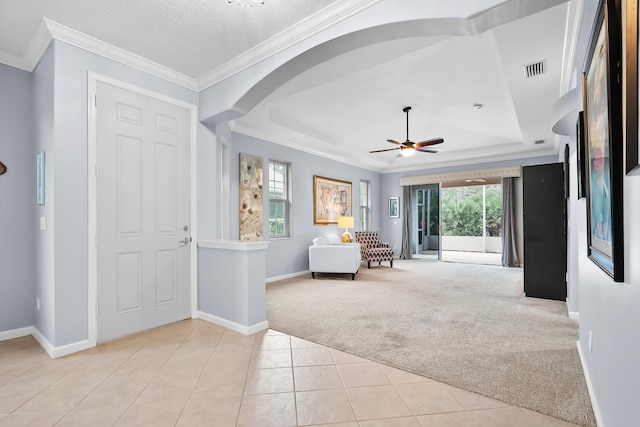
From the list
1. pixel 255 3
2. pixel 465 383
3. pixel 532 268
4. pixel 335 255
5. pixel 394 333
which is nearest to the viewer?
pixel 465 383

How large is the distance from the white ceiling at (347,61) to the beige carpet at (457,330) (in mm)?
2320

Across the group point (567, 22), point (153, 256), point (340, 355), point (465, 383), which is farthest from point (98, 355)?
point (567, 22)

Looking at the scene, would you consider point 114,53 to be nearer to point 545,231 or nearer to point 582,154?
point 582,154

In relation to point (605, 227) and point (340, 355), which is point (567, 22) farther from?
point (340, 355)

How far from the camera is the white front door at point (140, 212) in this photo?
2.96 metres

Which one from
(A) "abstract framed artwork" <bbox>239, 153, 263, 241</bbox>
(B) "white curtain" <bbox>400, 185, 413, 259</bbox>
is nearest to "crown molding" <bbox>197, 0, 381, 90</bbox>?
(A) "abstract framed artwork" <bbox>239, 153, 263, 241</bbox>

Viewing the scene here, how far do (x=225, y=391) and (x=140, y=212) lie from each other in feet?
6.41

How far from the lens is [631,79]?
90cm

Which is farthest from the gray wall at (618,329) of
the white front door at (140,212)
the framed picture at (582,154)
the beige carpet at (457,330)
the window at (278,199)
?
the window at (278,199)

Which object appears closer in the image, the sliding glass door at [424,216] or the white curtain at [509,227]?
the white curtain at [509,227]

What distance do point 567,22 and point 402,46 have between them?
3.98 feet

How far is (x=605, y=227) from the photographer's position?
137 centimetres

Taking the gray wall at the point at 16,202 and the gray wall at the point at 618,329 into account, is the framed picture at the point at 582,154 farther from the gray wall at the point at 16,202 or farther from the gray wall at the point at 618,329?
the gray wall at the point at 16,202

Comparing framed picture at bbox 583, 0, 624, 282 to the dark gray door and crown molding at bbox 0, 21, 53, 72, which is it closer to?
the dark gray door
